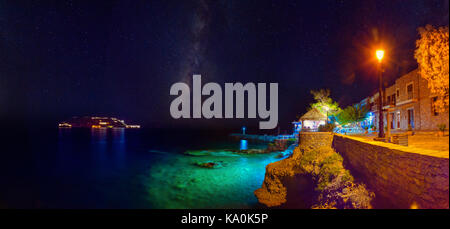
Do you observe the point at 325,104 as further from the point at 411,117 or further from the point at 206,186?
the point at 206,186

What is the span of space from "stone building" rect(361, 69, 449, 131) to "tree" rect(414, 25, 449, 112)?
11057 mm

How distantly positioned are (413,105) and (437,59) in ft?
59.0

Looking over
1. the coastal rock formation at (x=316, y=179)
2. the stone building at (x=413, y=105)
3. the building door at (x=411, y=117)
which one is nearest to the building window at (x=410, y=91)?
the stone building at (x=413, y=105)

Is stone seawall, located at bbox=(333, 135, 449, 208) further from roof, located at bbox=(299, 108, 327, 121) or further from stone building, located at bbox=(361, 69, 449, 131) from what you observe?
roof, located at bbox=(299, 108, 327, 121)

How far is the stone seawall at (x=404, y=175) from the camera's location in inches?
159

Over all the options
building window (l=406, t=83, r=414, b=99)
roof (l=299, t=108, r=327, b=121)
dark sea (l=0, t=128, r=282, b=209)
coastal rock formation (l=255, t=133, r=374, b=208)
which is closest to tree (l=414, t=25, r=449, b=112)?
coastal rock formation (l=255, t=133, r=374, b=208)

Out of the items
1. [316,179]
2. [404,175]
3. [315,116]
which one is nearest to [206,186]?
[316,179]

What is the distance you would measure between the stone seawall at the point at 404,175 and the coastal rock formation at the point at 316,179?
677mm

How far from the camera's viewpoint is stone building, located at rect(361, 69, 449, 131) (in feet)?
51.5

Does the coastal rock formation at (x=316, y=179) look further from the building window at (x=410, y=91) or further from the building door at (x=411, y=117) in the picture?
the building door at (x=411, y=117)

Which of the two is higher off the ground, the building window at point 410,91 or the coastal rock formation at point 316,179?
the building window at point 410,91
